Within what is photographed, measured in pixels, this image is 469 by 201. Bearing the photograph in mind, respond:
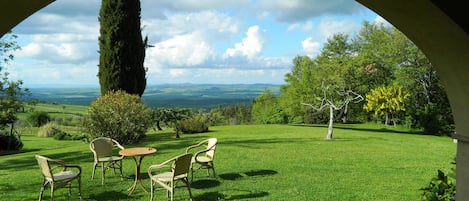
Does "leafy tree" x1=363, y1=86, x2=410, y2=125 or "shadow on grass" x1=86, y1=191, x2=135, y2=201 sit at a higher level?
"leafy tree" x1=363, y1=86, x2=410, y2=125

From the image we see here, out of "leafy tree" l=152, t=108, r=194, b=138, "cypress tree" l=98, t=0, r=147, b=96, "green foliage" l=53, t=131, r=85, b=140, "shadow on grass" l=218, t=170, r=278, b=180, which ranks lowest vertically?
"green foliage" l=53, t=131, r=85, b=140

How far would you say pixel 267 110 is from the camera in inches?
1800

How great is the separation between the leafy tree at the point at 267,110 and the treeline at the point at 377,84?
5.09 metres

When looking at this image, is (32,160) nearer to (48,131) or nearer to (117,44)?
(117,44)

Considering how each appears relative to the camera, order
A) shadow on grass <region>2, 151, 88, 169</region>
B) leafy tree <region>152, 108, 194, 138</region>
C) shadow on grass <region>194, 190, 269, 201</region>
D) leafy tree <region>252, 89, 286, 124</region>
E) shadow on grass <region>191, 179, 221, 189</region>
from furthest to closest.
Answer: leafy tree <region>252, 89, 286, 124</region> < leafy tree <region>152, 108, 194, 138</region> < shadow on grass <region>2, 151, 88, 169</region> < shadow on grass <region>191, 179, 221, 189</region> < shadow on grass <region>194, 190, 269, 201</region>

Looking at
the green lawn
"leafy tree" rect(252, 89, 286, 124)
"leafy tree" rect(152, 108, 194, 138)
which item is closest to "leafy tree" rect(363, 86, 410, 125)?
the green lawn

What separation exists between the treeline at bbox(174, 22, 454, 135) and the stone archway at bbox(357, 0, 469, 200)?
13.2 meters

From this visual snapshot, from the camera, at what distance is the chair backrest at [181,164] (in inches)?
227

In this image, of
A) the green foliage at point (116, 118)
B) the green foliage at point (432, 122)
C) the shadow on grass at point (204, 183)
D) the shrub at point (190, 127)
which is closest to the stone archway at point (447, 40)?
the shadow on grass at point (204, 183)

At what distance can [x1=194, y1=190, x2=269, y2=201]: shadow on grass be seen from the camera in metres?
6.26

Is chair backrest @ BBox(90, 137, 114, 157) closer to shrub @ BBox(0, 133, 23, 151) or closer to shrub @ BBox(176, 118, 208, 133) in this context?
shrub @ BBox(0, 133, 23, 151)

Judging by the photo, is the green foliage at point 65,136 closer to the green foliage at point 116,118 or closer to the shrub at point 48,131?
the shrub at point 48,131

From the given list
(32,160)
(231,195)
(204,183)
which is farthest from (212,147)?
(32,160)

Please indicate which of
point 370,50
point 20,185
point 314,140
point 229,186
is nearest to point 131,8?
point 314,140
